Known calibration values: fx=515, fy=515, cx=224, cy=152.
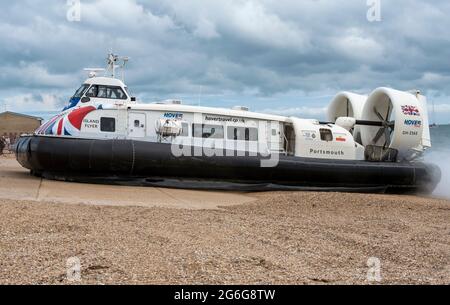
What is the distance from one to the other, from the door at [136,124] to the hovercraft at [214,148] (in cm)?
2

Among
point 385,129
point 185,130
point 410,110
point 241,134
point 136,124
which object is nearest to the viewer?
point 136,124

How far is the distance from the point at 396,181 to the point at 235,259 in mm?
→ 8602

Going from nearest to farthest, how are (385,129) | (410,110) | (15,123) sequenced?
1. (410,110)
2. (385,129)
3. (15,123)

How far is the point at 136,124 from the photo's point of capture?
1077 cm

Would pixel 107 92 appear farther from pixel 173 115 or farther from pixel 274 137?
pixel 274 137

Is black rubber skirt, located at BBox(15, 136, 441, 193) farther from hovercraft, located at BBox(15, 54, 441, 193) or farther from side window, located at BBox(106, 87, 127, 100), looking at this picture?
side window, located at BBox(106, 87, 127, 100)

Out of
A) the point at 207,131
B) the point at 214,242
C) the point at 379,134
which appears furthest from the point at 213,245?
the point at 379,134

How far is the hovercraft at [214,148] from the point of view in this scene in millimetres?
9953

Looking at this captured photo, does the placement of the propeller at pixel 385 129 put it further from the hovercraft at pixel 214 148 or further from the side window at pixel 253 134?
the side window at pixel 253 134

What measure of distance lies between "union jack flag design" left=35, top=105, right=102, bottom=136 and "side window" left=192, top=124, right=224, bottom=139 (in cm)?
205

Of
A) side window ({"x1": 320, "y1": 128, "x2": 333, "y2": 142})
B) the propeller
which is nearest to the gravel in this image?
side window ({"x1": 320, "y1": 128, "x2": 333, "y2": 142})

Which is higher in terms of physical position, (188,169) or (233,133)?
(233,133)

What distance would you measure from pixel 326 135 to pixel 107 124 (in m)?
4.90

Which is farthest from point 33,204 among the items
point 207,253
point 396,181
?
point 396,181
